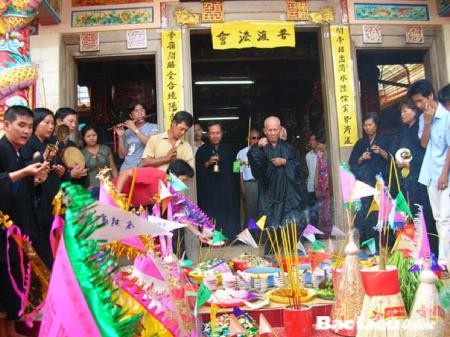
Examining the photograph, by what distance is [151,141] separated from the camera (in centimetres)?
458

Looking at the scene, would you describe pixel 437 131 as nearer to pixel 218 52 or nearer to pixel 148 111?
pixel 218 52

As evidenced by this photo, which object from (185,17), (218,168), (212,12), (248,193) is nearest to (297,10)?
(212,12)

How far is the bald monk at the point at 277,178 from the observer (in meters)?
4.44

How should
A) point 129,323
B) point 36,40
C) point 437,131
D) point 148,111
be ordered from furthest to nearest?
point 148,111 < point 36,40 < point 437,131 < point 129,323

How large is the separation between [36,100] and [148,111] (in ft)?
9.60

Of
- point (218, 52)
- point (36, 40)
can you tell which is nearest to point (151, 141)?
point (36, 40)

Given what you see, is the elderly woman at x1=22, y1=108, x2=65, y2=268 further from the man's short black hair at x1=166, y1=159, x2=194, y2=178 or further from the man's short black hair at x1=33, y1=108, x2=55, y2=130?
the man's short black hair at x1=166, y1=159, x2=194, y2=178

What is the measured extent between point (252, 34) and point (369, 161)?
1948 millimetres

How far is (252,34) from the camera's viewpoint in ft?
16.5

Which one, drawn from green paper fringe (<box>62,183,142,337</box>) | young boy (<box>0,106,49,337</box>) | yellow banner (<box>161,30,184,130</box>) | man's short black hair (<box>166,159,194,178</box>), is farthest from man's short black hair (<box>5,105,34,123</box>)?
yellow banner (<box>161,30,184,130</box>)

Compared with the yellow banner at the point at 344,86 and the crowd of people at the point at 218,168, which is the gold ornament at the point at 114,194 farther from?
the yellow banner at the point at 344,86

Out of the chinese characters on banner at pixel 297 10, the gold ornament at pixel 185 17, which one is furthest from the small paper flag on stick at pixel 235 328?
the chinese characters on banner at pixel 297 10

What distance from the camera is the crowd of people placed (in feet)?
9.17

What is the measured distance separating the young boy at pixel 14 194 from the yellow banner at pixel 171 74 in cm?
219
